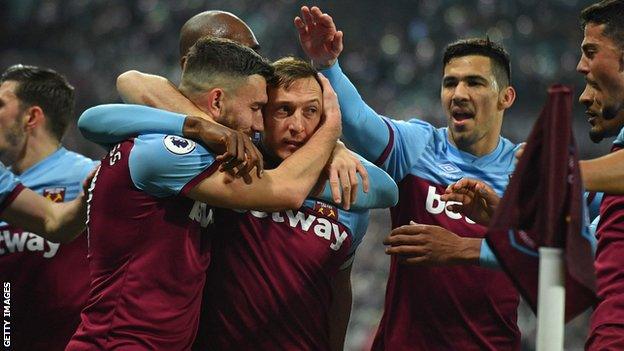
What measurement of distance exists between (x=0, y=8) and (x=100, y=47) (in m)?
1.77

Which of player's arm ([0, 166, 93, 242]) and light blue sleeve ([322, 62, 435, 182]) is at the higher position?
light blue sleeve ([322, 62, 435, 182])

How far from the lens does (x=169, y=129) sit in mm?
3207

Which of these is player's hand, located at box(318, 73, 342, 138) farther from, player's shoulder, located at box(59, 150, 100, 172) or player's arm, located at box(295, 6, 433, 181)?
player's shoulder, located at box(59, 150, 100, 172)

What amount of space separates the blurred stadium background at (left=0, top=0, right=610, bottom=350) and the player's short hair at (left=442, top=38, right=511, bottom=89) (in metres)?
8.18

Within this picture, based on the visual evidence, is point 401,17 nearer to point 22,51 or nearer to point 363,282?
point 363,282

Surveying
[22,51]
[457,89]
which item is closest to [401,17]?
[22,51]

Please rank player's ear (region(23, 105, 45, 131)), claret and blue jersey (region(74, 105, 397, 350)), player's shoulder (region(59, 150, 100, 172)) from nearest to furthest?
claret and blue jersey (region(74, 105, 397, 350))
player's shoulder (region(59, 150, 100, 172))
player's ear (region(23, 105, 45, 131))

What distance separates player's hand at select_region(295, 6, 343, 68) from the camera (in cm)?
403

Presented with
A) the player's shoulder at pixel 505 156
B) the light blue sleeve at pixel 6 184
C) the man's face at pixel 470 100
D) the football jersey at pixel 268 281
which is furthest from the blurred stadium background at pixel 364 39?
the football jersey at pixel 268 281

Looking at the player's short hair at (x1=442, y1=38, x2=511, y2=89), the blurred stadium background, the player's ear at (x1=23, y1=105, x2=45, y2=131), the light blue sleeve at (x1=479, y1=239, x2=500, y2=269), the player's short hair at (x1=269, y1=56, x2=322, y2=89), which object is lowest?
the light blue sleeve at (x1=479, y1=239, x2=500, y2=269)

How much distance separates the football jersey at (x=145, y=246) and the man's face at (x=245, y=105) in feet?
0.89

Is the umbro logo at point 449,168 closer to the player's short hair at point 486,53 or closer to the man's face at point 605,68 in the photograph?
the player's short hair at point 486,53

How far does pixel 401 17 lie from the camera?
1366 centimetres

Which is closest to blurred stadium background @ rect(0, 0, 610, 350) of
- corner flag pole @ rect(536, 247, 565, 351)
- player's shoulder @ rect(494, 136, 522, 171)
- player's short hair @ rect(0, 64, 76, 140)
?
player's short hair @ rect(0, 64, 76, 140)
